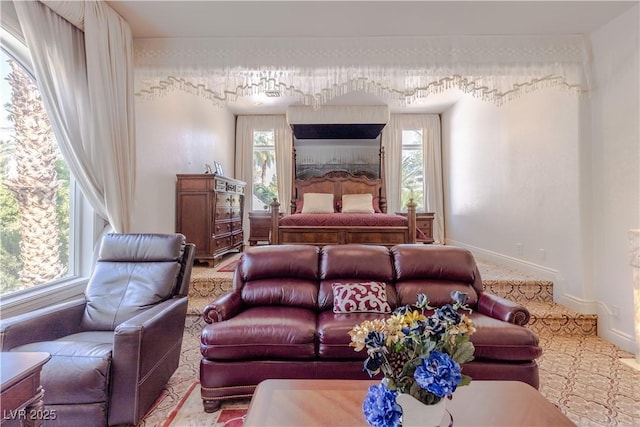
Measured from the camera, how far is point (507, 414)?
122 cm

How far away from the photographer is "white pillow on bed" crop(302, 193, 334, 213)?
6.36 meters

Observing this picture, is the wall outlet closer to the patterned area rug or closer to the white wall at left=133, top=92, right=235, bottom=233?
the patterned area rug

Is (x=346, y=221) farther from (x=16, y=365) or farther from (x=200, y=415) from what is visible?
(x=16, y=365)

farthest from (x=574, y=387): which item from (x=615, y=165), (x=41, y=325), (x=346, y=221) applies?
(x=41, y=325)

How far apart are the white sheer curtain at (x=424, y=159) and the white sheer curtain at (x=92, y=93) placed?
523 cm

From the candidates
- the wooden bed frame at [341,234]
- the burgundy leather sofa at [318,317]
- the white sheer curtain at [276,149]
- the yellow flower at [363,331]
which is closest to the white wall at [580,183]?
the wooden bed frame at [341,234]

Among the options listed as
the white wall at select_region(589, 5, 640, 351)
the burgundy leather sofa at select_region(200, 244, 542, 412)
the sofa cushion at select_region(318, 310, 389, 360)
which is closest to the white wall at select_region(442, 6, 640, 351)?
the white wall at select_region(589, 5, 640, 351)

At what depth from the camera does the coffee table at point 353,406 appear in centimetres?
118

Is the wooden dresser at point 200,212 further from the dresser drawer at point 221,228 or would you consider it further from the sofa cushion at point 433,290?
the sofa cushion at point 433,290

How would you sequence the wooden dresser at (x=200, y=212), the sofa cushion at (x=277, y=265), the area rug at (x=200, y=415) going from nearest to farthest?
the area rug at (x=200, y=415)
the sofa cushion at (x=277, y=265)
the wooden dresser at (x=200, y=212)

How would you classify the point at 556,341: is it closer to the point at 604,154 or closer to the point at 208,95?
the point at 604,154

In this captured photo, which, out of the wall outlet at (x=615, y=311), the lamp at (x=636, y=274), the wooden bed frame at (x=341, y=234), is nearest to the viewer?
the lamp at (x=636, y=274)

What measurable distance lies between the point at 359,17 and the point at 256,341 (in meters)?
2.78

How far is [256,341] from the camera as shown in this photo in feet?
6.33
